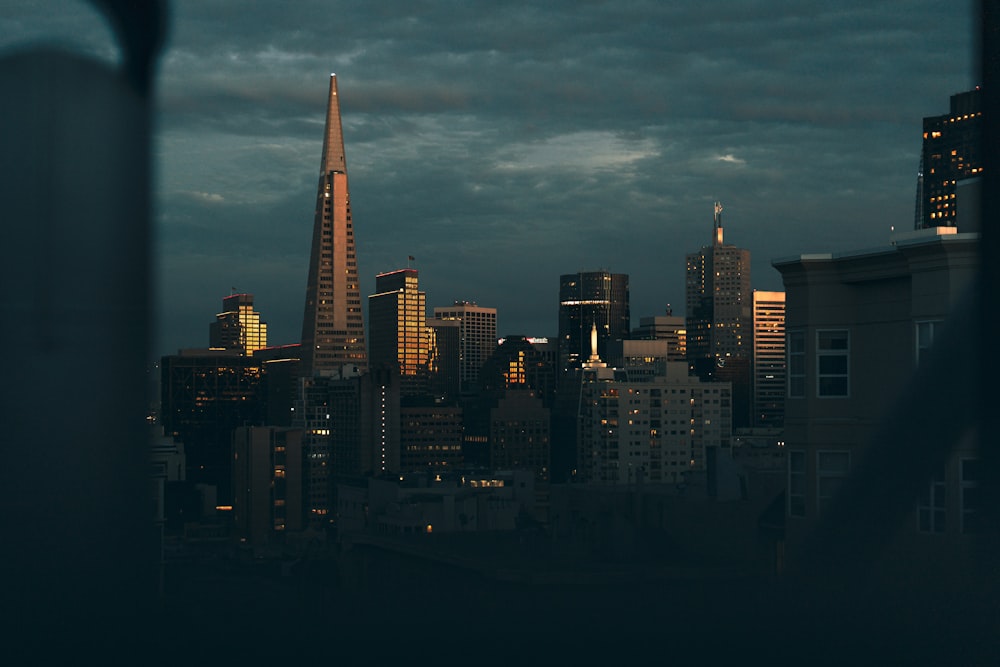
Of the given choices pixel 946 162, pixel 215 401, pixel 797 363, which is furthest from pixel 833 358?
pixel 215 401

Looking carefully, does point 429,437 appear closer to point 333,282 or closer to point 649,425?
point 649,425

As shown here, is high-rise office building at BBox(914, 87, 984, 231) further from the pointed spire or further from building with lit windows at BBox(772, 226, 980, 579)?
the pointed spire

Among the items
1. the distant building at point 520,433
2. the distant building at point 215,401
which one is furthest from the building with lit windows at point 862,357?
the distant building at point 520,433

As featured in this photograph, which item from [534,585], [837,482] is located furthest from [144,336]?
[837,482]

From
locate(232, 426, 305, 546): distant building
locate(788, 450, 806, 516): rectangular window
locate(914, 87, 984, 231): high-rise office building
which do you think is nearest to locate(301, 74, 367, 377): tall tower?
locate(232, 426, 305, 546): distant building

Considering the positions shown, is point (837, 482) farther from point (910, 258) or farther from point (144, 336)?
point (144, 336)

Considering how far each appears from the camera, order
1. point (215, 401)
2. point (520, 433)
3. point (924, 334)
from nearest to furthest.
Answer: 1. point (924, 334)
2. point (215, 401)
3. point (520, 433)

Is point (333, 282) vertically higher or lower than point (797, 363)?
higher
